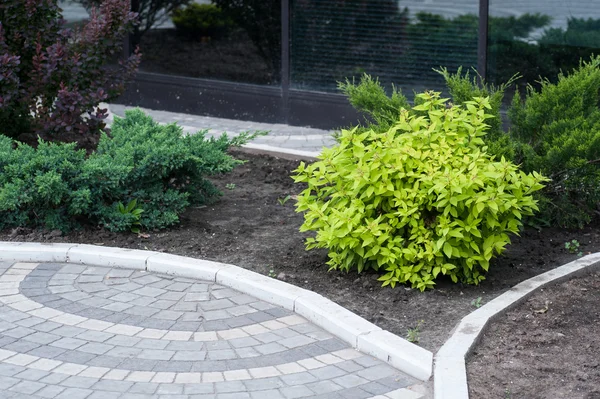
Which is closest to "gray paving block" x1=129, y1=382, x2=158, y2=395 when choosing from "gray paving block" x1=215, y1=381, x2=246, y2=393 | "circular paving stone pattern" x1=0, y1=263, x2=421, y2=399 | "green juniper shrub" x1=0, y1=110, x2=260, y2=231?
"circular paving stone pattern" x1=0, y1=263, x2=421, y2=399

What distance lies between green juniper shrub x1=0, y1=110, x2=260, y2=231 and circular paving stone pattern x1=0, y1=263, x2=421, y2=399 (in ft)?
2.22

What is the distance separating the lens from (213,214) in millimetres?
7805

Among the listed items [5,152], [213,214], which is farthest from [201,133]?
[5,152]

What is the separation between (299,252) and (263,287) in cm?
78

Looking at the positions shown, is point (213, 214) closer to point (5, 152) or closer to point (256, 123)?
point (5, 152)

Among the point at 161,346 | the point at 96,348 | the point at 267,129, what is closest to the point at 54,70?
the point at 267,129

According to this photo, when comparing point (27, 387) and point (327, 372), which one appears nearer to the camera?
point (27, 387)

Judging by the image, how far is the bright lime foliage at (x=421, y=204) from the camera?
19.3 feet

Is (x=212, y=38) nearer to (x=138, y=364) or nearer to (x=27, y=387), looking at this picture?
(x=138, y=364)

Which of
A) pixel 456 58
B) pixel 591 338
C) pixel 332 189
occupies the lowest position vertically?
pixel 591 338

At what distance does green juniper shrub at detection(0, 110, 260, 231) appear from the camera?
697cm

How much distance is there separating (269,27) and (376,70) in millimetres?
1636

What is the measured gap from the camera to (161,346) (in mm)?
5453

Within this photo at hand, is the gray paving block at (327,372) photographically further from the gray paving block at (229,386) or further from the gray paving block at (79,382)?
the gray paving block at (79,382)
